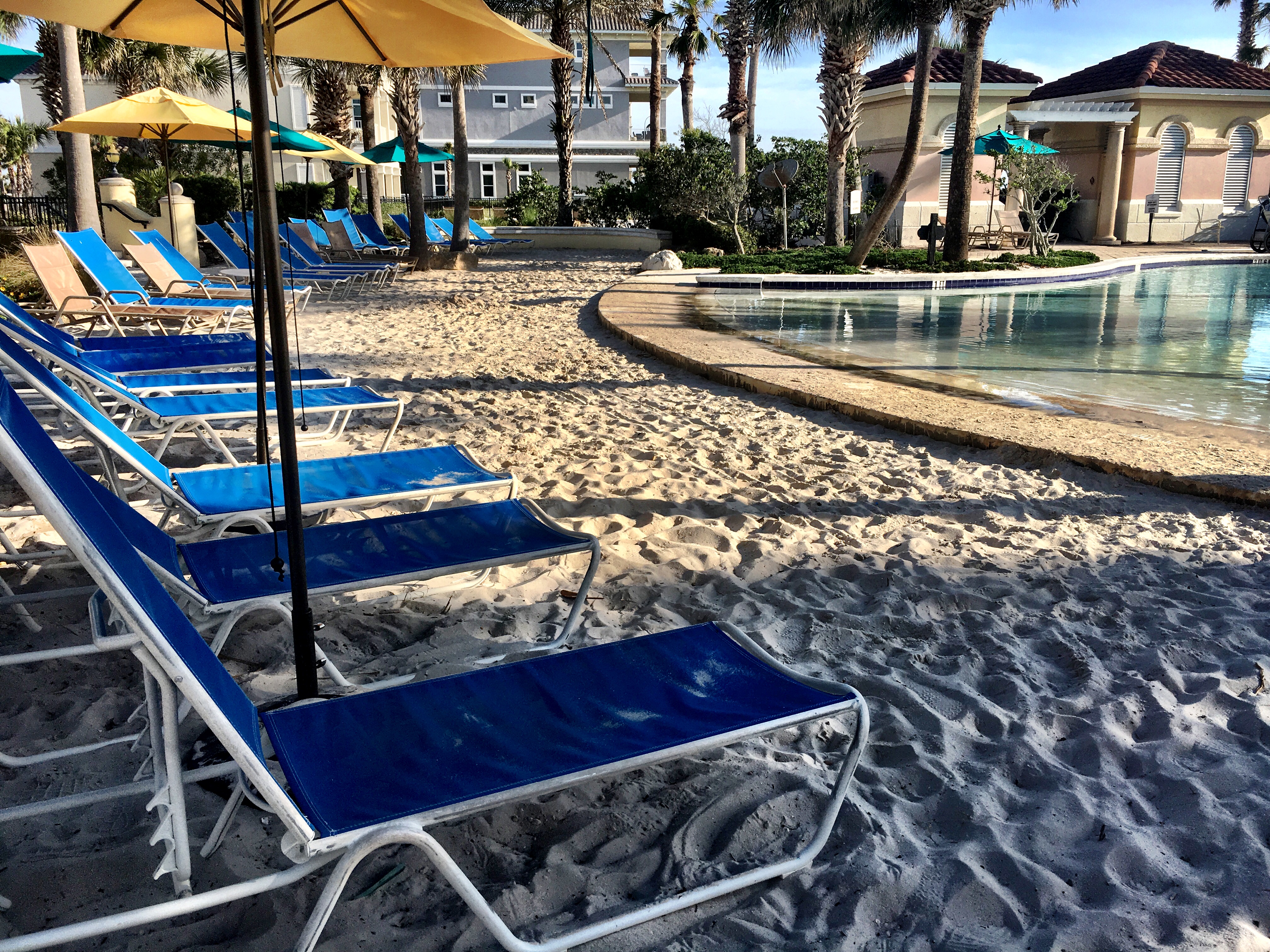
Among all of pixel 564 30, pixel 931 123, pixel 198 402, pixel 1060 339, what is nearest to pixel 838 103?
pixel 931 123

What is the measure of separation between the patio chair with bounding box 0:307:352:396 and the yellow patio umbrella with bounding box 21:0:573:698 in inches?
34.7

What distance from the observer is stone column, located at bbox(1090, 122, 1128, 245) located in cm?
2583

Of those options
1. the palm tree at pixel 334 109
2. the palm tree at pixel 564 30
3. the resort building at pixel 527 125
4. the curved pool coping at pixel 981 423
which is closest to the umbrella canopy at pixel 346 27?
the curved pool coping at pixel 981 423

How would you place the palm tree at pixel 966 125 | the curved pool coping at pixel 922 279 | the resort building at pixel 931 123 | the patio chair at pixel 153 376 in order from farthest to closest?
the resort building at pixel 931 123
the palm tree at pixel 966 125
the curved pool coping at pixel 922 279
the patio chair at pixel 153 376

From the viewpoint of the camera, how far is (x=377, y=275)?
15242 millimetres

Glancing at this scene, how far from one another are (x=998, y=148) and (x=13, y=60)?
1996 centimetres

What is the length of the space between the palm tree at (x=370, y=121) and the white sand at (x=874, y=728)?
17272 mm

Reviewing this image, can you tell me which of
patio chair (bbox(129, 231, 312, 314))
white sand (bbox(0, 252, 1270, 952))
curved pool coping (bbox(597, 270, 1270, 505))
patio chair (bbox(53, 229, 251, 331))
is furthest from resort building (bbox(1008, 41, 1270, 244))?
white sand (bbox(0, 252, 1270, 952))

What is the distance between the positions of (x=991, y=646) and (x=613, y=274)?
Result: 14157 millimetres

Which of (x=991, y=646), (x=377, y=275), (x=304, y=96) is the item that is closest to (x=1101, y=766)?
(x=991, y=646)

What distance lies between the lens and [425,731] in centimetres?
185

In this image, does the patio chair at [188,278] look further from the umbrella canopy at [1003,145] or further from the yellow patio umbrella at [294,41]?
the umbrella canopy at [1003,145]

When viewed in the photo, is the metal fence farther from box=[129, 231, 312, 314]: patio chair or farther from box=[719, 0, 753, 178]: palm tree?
box=[719, 0, 753, 178]: palm tree

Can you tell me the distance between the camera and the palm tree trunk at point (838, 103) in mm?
19766
